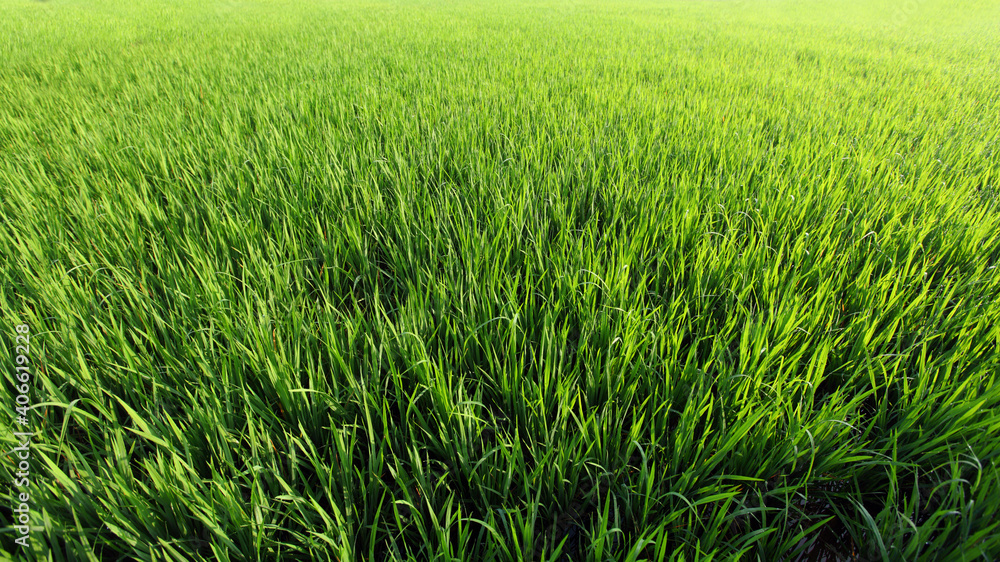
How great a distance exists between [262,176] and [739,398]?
1.82m

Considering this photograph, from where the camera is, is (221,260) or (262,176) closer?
(221,260)

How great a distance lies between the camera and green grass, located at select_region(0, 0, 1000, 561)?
71 centimetres

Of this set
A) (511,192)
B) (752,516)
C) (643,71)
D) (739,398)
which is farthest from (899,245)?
(643,71)

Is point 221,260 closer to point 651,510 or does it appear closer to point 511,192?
point 511,192

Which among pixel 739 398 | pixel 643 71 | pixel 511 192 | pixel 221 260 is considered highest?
pixel 643 71

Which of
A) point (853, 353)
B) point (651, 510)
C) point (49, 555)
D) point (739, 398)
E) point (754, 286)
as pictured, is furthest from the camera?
point (754, 286)

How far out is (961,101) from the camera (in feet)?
10.9

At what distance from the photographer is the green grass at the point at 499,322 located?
2.32 feet

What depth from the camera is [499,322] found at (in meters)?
0.98

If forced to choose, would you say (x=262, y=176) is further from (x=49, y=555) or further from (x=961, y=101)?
(x=961, y=101)

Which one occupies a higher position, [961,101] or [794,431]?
[961,101]

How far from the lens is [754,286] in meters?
1.23

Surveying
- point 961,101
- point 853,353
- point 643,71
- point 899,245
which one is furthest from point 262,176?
point 961,101

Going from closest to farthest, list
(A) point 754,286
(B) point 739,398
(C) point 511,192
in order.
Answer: (B) point 739,398
(A) point 754,286
(C) point 511,192
